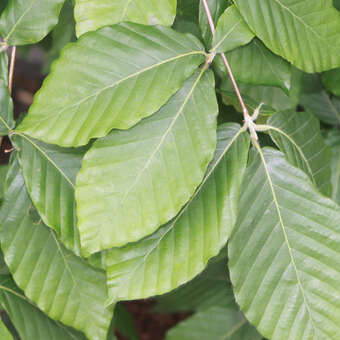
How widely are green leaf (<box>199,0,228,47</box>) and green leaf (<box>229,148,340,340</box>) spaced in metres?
0.23

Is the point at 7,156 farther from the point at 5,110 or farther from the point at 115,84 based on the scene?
the point at 115,84

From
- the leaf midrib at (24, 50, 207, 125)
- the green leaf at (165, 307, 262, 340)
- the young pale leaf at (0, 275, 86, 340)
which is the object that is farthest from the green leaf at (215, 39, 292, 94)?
Result: the green leaf at (165, 307, 262, 340)

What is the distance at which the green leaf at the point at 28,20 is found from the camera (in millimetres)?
838

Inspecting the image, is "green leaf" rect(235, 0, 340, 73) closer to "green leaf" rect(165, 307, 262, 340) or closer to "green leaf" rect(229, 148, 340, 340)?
"green leaf" rect(229, 148, 340, 340)

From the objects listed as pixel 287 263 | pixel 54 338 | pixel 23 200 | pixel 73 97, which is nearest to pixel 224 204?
pixel 287 263

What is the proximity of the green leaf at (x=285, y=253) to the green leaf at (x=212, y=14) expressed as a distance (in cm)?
23

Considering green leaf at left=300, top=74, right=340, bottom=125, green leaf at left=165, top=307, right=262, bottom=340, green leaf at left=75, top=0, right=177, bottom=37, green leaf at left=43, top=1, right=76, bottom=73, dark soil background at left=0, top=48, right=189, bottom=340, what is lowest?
dark soil background at left=0, top=48, right=189, bottom=340

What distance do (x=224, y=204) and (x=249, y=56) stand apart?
30cm

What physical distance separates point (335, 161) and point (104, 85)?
0.84 metres

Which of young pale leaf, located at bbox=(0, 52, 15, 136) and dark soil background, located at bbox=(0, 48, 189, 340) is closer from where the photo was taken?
young pale leaf, located at bbox=(0, 52, 15, 136)

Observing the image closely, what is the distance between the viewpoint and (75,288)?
879 millimetres

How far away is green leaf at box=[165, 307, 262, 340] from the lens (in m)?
1.45

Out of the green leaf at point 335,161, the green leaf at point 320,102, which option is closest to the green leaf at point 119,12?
the green leaf at point 335,161

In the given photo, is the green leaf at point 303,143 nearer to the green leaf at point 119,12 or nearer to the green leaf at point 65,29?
the green leaf at point 119,12
